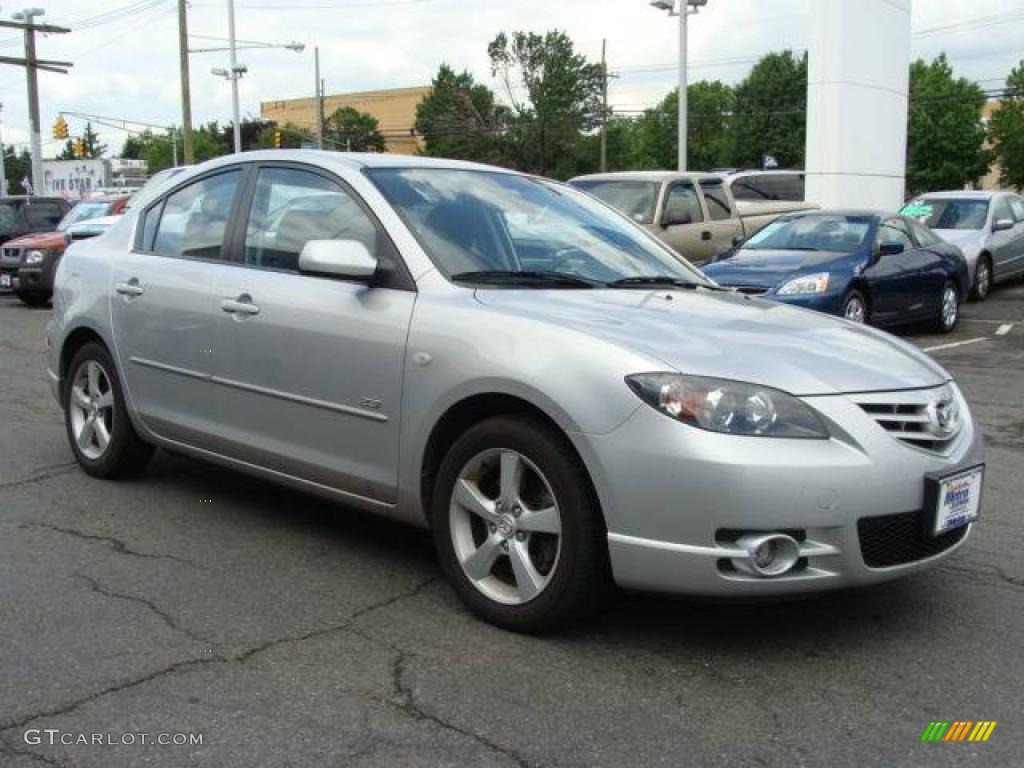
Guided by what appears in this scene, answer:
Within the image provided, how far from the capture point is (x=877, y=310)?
443 inches

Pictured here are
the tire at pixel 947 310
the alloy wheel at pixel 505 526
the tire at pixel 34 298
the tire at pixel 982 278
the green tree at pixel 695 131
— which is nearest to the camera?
the alloy wheel at pixel 505 526

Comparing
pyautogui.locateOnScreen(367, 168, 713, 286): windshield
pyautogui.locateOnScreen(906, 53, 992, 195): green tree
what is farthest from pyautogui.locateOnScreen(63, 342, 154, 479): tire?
pyautogui.locateOnScreen(906, 53, 992, 195): green tree

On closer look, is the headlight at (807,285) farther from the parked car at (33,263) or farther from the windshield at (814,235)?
the parked car at (33,263)

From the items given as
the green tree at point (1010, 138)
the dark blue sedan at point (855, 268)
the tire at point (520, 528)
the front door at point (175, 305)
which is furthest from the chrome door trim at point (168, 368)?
the green tree at point (1010, 138)

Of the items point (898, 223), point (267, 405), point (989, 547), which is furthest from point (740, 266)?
point (267, 405)

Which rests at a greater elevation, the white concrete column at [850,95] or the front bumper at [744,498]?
the white concrete column at [850,95]

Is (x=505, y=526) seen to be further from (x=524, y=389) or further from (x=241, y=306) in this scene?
(x=241, y=306)

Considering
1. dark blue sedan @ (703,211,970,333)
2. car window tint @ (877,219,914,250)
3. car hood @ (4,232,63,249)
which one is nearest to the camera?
dark blue sedan @ (703,211,970,333)

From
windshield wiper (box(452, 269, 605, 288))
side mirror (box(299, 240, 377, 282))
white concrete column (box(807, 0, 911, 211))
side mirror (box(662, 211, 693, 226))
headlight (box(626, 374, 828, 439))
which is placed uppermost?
white concrete column (box(807, 0, 911, 211))

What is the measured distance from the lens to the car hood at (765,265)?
10336mm

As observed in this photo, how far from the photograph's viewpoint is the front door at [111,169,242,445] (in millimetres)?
4883

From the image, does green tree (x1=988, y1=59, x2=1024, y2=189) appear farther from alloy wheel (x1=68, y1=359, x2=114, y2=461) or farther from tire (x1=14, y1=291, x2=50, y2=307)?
alloy wheel (x1=68, y1=359, x2=114, y2=461)

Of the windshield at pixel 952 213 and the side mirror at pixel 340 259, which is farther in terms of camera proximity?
the windshield at pixel 952 213

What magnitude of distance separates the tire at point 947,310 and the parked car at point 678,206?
2400 mm
